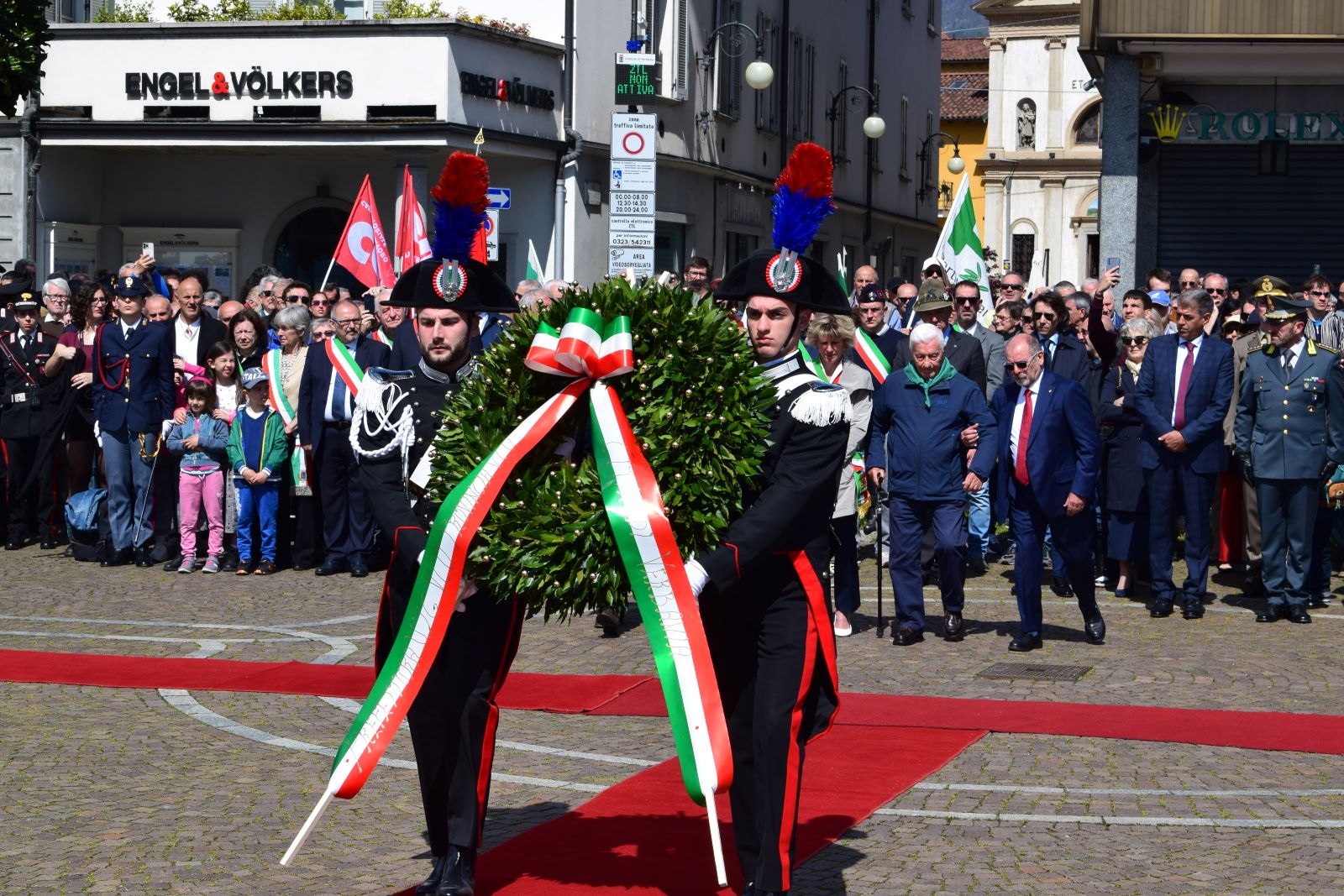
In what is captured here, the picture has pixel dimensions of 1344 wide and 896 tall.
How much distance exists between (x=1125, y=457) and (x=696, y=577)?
8.36 meters

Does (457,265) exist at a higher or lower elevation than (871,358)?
higher

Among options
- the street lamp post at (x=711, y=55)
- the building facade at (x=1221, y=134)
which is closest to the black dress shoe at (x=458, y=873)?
the building facade at (x=1221, y=134)

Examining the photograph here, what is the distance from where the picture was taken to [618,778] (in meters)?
7.96

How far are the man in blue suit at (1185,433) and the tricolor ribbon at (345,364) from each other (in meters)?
5.71

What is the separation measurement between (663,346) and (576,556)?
686mm

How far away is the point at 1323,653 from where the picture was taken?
37.5 feet

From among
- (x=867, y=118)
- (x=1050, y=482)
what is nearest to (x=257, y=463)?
(x=1050, y=482)

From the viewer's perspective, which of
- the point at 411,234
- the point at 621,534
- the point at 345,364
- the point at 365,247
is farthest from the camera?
the point at 365,247

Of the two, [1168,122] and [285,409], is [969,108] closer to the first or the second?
[1168,122]

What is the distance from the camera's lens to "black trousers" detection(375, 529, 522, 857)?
6.14 m

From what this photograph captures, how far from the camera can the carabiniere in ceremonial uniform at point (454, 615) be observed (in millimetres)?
6129

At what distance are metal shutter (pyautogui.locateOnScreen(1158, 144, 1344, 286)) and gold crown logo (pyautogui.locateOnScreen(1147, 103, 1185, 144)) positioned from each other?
0.43 m

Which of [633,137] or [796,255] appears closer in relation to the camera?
[796,255]

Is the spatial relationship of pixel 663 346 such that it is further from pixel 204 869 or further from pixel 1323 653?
pixel 1323 653
